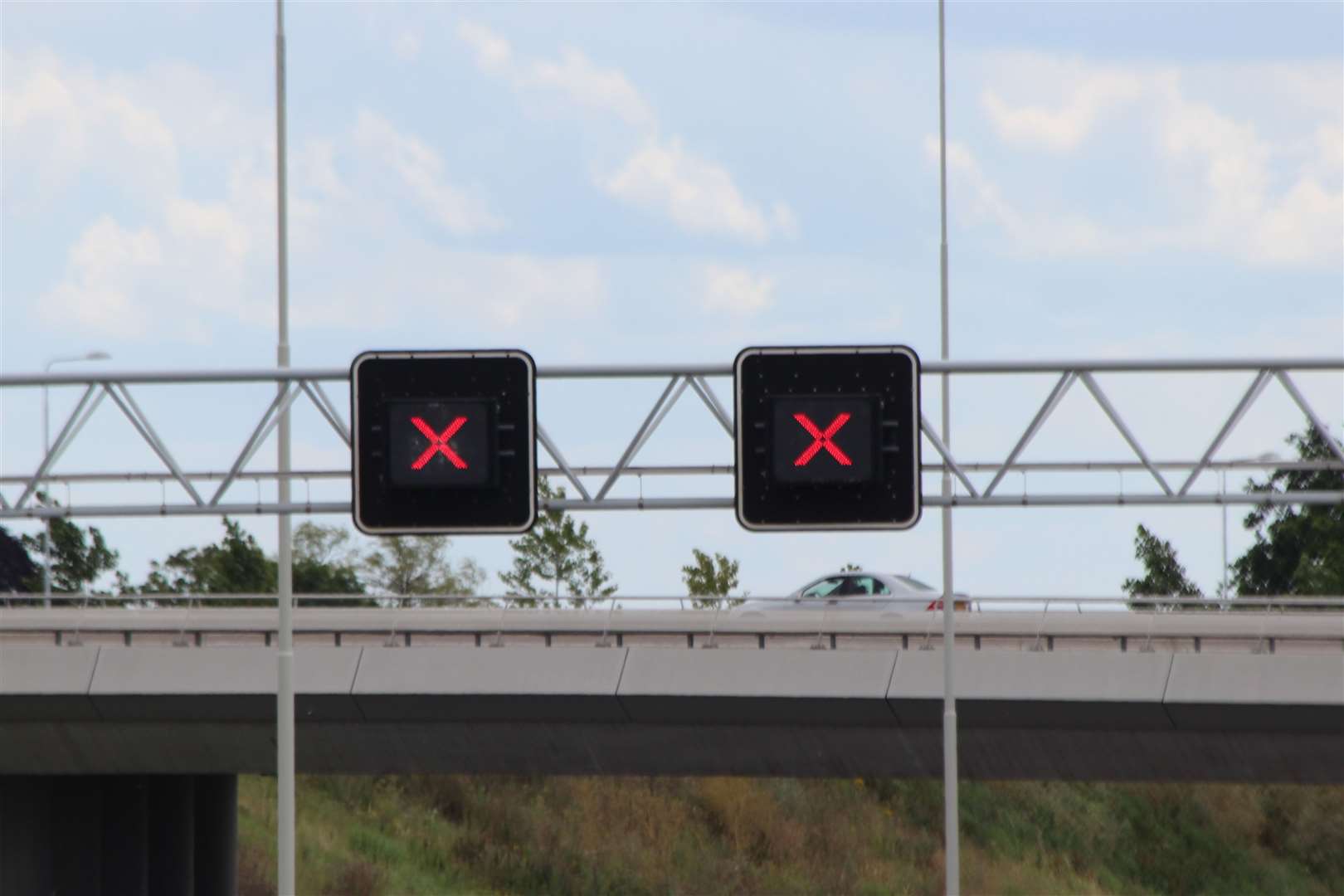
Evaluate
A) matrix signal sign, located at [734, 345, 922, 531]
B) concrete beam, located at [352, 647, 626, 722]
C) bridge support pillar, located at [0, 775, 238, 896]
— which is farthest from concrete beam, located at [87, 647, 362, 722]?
matrix signal sign, located at [734, 345, 922, 531]

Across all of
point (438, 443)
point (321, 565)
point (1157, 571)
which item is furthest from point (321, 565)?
point (438, 443)

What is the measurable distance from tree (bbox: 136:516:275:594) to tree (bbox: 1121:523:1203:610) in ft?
111

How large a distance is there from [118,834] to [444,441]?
21626 millimetres

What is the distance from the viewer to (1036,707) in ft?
93.2

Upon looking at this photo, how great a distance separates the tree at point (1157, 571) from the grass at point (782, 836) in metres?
20.7

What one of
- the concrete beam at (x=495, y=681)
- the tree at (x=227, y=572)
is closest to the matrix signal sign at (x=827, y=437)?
the concrete beam at (x=495, y=681)

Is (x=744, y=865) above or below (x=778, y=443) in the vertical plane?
below

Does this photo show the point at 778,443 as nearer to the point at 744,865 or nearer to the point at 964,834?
the point at 744,865

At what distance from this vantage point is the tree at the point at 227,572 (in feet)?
257

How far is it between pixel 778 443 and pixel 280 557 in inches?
260

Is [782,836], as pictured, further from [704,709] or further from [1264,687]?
[1264,687]

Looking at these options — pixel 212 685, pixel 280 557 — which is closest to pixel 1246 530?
pixel 212 685

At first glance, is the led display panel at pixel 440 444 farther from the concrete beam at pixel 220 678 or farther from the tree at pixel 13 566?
the tree at pixel 13 566

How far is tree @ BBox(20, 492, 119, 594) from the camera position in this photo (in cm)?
8450
